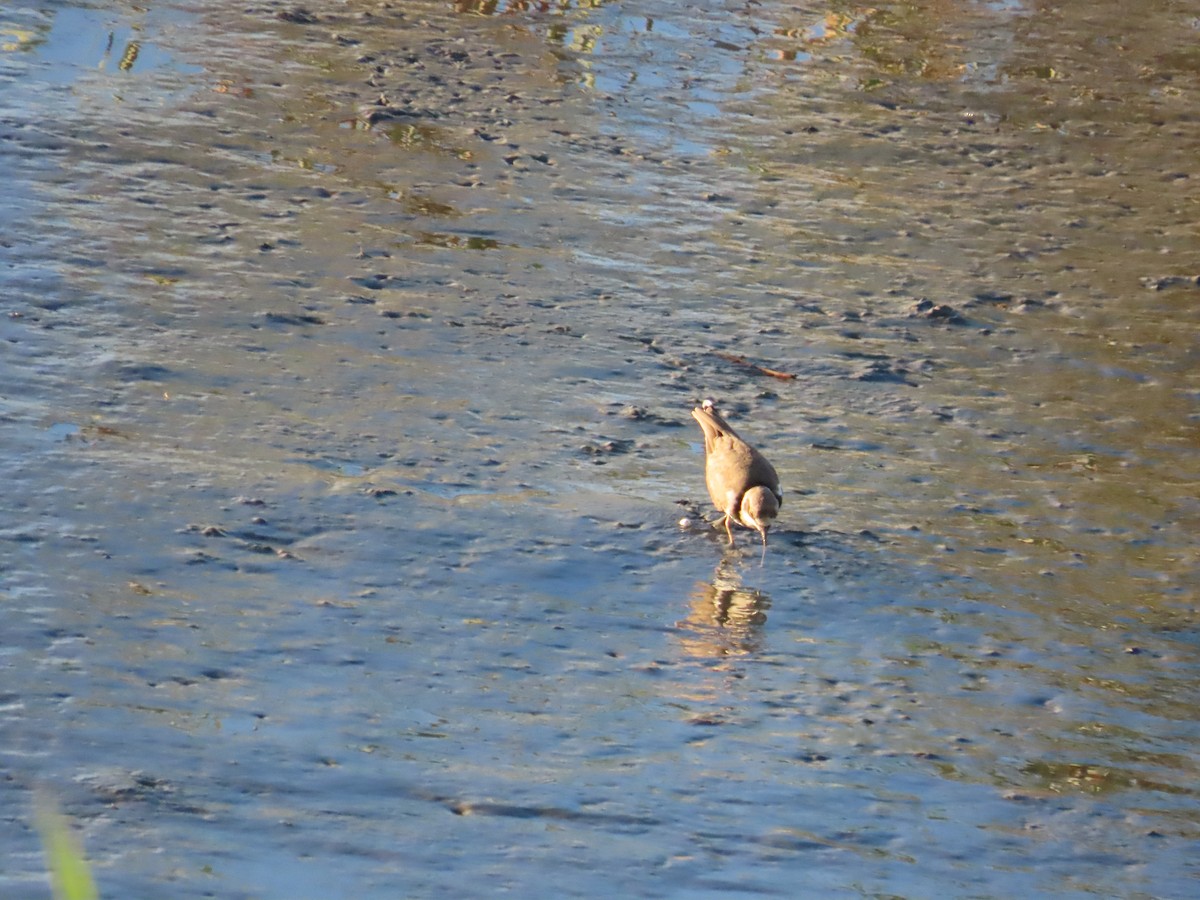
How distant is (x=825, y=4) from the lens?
14.4 metres

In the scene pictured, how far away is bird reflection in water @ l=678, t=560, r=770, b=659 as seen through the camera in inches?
231

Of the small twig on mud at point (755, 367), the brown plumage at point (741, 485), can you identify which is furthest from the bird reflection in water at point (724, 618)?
the small twig on mud at point (755, 367)

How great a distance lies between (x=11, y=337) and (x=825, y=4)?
29.2 feet

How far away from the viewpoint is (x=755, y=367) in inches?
327

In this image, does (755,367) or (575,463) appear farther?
(755,367)

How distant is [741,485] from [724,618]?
625 millimetres

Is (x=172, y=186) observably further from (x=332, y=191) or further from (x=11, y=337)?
(x=11, y=337)

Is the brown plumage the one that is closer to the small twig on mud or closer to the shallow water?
the shallow water

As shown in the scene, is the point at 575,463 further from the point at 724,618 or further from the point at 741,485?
the point at 724,618

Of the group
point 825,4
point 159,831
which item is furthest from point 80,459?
point 825,4

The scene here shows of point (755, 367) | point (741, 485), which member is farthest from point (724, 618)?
point (755, 367)

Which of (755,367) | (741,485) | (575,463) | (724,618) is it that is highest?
(755,367)

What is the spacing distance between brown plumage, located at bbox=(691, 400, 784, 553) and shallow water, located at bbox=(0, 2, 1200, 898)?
199 mm

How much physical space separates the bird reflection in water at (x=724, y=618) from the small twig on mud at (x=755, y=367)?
6.36 feet
